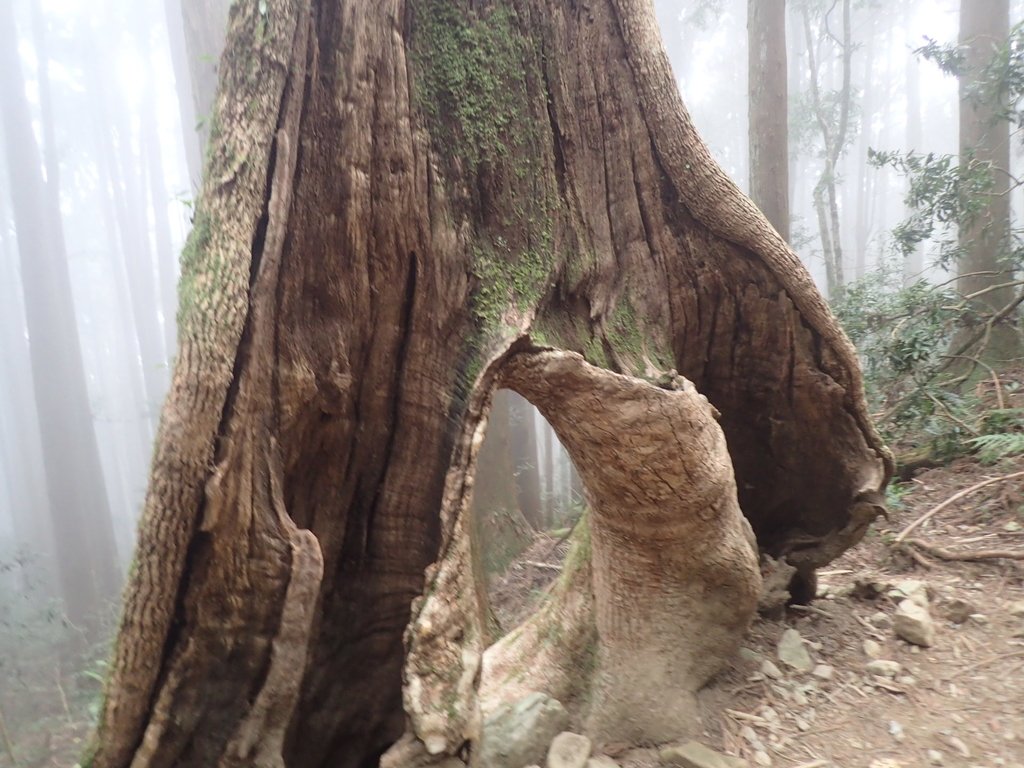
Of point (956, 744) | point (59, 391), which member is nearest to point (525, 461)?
point (956, 744)

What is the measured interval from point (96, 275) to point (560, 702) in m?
49.0

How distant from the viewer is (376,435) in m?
2.07

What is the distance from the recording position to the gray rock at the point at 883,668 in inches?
115

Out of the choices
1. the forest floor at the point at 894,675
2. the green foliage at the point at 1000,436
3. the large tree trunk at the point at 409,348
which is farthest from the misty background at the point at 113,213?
the large tree trunk at the point at 409,348

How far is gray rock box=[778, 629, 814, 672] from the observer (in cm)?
305

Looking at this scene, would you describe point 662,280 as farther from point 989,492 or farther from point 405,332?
point 989,492

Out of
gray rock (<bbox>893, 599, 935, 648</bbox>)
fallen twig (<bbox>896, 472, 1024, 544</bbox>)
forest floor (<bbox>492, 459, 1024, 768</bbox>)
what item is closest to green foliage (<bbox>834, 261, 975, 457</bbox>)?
fallen twig (<bbox>896, 472, 1024, 544</bbox>)

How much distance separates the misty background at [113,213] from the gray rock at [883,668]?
6.42 meters

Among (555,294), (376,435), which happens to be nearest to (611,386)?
(555,294)

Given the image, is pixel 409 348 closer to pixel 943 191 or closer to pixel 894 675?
pixel 894 675

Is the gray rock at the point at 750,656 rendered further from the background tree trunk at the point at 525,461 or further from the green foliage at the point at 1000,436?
the background tree trunk at the point at 525,461

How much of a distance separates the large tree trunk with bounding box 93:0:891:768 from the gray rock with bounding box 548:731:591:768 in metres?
0.16

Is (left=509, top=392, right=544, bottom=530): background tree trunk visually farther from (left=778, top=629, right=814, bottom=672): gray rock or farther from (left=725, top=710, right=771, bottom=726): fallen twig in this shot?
(left=725, top=710, right=771, bottom=726): fallen twig

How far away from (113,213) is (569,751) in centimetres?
4017
